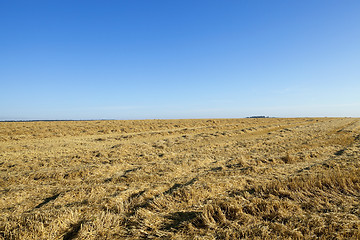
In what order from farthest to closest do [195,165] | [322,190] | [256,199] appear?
[195,165] → [322,190] → [256,199]

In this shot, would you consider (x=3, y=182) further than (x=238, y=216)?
Yes

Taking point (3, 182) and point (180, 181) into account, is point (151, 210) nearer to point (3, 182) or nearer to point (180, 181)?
point (180, 181)

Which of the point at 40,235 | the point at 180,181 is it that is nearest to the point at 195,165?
the point at 180,181

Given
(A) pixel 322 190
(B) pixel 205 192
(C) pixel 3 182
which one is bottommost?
(C) pixel 3 182

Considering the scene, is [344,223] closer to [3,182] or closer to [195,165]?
[195,165]

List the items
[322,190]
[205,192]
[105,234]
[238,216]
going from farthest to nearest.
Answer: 1. [205,192]
2. [322,190]
3. [238,216]
4. [105,234]

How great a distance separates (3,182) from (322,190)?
1156 centimetres

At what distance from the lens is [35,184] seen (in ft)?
24.0

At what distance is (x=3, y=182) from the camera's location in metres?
7.58

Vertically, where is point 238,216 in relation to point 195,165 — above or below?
above

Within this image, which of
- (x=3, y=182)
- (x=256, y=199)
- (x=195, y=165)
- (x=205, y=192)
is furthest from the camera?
(x=195, y=165)

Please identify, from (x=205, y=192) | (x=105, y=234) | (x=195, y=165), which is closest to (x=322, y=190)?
(x=205, y=192)

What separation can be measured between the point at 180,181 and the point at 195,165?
282cm

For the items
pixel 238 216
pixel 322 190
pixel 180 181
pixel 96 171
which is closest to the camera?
pixel 238 216
